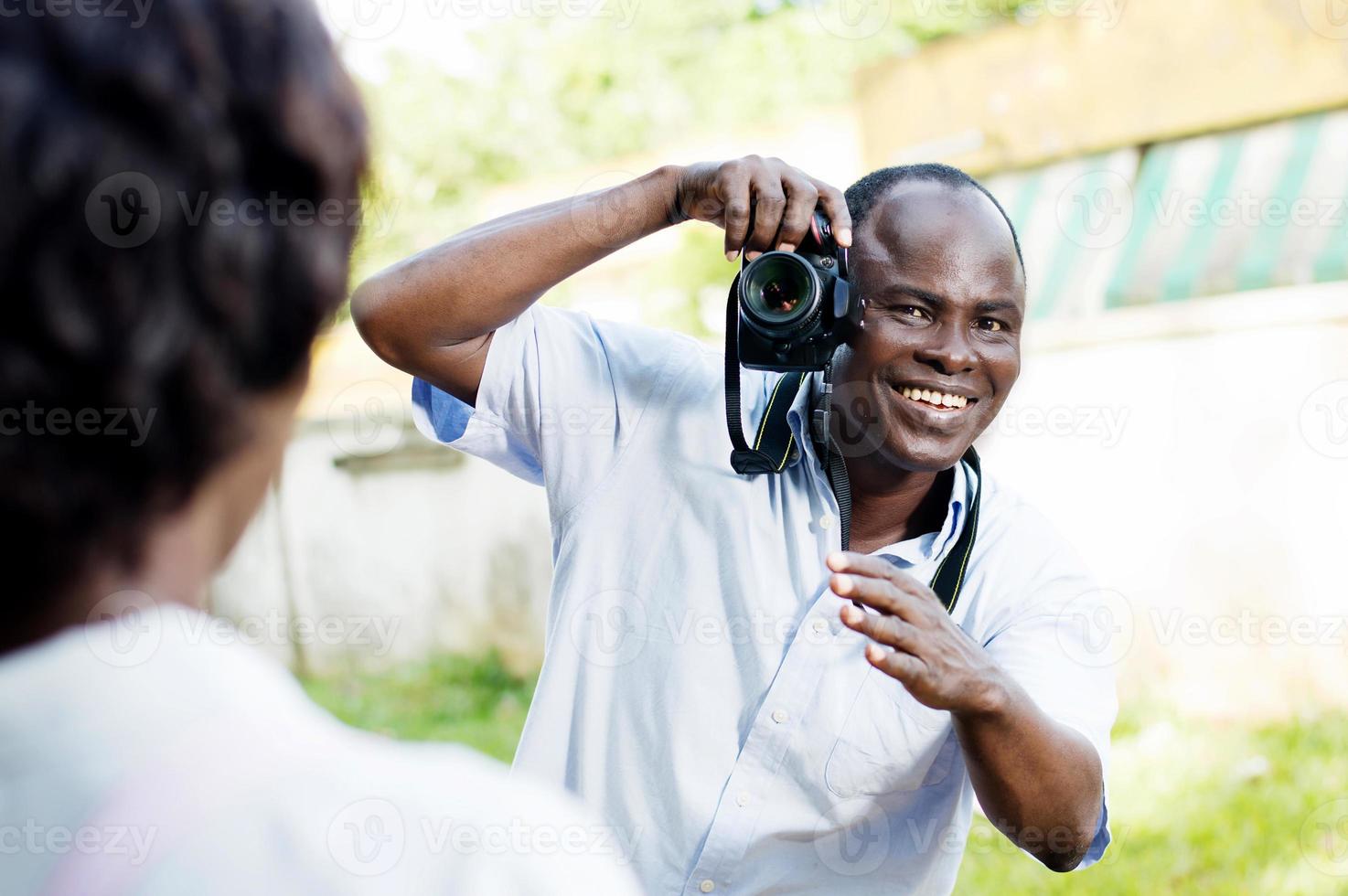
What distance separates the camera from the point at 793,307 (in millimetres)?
1888

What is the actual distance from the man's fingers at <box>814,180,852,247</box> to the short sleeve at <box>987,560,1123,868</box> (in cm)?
63

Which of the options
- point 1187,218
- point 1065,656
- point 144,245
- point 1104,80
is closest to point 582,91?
point 1104,80

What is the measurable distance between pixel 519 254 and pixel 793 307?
17.6 inches

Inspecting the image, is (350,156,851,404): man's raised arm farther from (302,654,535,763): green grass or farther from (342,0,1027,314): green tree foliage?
(342,0,1027,314): green tree foliage

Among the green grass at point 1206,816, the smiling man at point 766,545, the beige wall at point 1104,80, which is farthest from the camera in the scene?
the beige wall at point 1104,80

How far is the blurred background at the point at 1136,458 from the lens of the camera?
420 centimetres

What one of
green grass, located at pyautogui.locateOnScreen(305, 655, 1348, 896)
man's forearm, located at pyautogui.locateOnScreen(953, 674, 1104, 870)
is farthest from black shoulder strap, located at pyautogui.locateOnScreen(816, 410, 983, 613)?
green grass, located at pyautogui.locateOnScreen(305, 655, 1348, 896)

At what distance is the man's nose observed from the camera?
2023mm

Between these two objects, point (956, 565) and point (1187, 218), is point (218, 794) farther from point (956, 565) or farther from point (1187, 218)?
point (1187, 218)

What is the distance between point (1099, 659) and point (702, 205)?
0.98 m

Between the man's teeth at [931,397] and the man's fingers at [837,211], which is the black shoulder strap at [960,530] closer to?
the man's teeth at [931,397]

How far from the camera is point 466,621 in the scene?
20.5 ft

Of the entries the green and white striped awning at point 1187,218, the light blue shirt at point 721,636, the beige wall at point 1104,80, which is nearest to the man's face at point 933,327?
the light blue shirt at point 721,636

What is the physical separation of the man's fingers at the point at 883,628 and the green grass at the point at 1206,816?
2.29 meters
